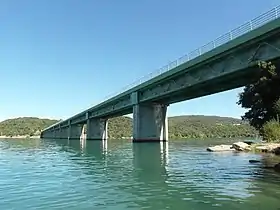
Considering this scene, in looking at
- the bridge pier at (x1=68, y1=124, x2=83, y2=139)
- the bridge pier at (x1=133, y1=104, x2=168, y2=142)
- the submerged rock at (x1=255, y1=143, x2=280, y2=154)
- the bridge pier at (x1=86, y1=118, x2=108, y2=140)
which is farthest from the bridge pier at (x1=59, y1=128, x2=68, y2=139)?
the submerged rock at (x1=255, y1=143, x2=280, y2=154)

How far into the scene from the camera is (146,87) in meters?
76.9

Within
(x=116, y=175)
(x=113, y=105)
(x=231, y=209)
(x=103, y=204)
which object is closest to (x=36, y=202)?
(x=103, y=204)

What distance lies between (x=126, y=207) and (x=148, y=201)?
1.27 meters

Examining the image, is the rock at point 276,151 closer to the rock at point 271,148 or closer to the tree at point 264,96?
the rock at point 271,148

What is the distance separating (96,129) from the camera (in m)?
134

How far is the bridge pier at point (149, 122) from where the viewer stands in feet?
274

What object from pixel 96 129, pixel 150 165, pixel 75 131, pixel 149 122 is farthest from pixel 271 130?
pixel 75 131

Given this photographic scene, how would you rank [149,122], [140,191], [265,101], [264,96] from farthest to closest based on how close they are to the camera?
[149,122]
[265,101]
[264,96]
[140,191]

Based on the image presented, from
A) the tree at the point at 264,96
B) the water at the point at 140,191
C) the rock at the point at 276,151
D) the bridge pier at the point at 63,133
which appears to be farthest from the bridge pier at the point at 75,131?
the water at the point at 140,191

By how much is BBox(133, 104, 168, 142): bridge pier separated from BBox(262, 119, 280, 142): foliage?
46872 mm

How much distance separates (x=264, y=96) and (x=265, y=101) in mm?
1189

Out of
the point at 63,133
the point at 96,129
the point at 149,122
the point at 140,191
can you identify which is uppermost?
the point at 63,133

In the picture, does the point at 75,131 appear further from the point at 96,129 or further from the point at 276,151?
the point at 276,151

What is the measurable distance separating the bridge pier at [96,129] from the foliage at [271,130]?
97962mm
